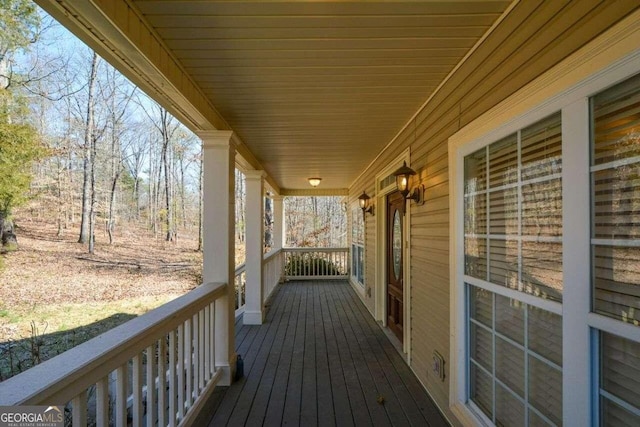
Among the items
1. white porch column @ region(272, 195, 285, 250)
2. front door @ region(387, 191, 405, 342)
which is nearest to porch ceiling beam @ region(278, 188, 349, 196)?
white porch column @ region(272, 195, 285, 250)

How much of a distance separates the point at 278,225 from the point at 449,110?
659cm

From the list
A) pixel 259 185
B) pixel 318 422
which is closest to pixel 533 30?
pixel 318 422

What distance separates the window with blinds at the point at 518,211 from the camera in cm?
137

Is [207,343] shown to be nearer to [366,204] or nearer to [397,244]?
[397,244]

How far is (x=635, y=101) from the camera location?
1035 mm

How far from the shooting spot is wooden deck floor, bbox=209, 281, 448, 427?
7.95 feet

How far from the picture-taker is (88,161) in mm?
11320

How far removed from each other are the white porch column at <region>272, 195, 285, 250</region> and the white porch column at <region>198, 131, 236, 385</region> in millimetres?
5298

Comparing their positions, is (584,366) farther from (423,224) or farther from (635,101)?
(423,224)

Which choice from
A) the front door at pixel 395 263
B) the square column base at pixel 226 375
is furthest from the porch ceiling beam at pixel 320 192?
the square column base at pixel 226 375

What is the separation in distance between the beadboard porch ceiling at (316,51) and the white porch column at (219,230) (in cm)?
33

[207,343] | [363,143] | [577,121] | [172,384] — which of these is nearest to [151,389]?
[172,384]

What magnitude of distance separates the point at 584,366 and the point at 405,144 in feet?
8.54

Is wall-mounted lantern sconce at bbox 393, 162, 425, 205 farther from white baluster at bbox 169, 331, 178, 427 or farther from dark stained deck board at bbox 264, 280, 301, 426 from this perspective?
white baluster at bbox 169, 331, 178, 427
